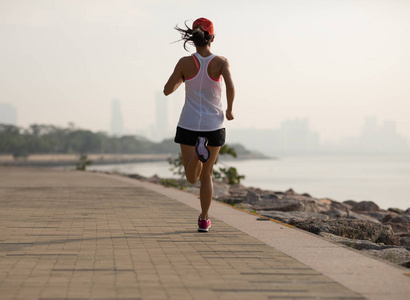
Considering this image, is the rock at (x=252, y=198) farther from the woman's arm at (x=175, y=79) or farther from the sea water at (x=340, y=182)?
the sea water at (x=340, y=182)

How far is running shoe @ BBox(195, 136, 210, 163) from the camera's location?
607 centimetres

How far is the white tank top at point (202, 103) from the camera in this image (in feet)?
20.6

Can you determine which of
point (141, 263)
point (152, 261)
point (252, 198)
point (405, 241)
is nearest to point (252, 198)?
point (252, 198)

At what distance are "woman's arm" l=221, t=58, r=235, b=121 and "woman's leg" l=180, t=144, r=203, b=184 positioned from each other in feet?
1.79

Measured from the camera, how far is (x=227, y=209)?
950 centimetres

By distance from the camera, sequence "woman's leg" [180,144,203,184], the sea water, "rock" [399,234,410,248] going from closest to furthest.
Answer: "woman's leg" [180,144,203,184], "rock" [399,234,410,248], the sea water

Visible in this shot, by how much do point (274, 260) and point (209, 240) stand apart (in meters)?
1.23

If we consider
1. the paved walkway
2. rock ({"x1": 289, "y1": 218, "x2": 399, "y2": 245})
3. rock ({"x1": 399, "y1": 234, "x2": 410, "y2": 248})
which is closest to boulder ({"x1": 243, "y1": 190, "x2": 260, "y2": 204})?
rock ({"x1": 399, "y1": 234, "x2": 410, "y2": 248})

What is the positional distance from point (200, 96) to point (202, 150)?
62cm

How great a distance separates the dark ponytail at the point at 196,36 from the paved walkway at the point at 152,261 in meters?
2.08

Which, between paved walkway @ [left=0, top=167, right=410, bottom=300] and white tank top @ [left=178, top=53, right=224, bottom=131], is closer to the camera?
paved walkway @ [left=0, top=167, right=410, bottom=300]

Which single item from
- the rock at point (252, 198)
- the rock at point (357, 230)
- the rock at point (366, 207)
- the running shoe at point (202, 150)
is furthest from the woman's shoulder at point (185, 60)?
the rock at point (366, 207)

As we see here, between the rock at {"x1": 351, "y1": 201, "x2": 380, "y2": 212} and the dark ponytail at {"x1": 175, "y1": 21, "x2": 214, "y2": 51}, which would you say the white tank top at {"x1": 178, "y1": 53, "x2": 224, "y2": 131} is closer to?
the dark ponytail at {"x1": 175, "y1": 21, "x2": 214, "y2": 51}

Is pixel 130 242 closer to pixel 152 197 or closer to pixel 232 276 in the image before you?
pixel 232 276
